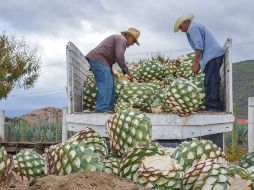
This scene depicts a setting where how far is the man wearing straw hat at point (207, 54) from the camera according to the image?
1019 cm

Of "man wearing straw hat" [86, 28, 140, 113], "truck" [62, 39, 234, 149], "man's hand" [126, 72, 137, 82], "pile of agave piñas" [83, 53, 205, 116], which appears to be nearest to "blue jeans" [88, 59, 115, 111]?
"man wearing straw hat" [86, 28, 140, 113]

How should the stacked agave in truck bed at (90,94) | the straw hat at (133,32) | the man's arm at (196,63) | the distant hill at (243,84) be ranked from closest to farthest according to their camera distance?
1. the man's arm at (196,63)
2. the straw hat at (133,32)
3. the stacked agave in truck bed at (90,94)
4. the distant hill at (243,84)

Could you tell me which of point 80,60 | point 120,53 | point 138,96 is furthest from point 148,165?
point 80,60

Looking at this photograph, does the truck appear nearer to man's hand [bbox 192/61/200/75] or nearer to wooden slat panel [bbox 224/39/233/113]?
wooden slat panel [bbox 224/39/233/113]

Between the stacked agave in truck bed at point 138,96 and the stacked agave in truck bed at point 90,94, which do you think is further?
the stacked agave in truck bed at point 90,94

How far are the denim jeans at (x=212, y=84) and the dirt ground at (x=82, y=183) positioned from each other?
22.1ft

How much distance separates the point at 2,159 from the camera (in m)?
4.39

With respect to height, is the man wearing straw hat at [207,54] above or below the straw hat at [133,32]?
below

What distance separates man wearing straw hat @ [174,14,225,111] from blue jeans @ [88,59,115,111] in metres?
1.51

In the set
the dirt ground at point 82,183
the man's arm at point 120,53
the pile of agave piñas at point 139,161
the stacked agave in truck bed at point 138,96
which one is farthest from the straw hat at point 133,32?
the dirt ground at point 82,183

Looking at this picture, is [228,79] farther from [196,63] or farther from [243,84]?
[243,84]

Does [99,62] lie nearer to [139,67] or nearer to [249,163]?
[139,67]

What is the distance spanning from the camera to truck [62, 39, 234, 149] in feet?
28.5

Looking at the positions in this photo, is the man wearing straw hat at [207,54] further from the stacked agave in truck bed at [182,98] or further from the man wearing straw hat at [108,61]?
the stacked agave in truck bed at [182,98]
